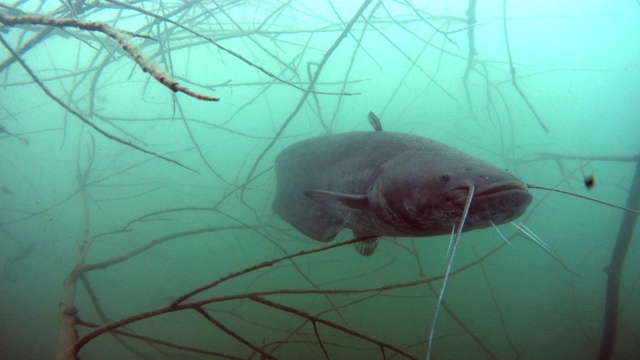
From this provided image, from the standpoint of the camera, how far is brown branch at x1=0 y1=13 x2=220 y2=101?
627 millimetres

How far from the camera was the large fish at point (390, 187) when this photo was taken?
1.48 metres

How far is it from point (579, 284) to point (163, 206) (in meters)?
13.0

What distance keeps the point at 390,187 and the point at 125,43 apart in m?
1.48

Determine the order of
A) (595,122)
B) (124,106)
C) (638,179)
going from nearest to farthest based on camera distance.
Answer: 1. (638,179)
2. (124,106)
3. (595,122)

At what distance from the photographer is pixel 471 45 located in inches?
204

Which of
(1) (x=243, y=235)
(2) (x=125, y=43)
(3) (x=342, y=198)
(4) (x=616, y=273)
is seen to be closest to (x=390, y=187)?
(3) (x=342, y=198)

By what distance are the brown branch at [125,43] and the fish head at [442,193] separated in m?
1.26

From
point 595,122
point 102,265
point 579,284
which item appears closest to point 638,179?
point 102,265

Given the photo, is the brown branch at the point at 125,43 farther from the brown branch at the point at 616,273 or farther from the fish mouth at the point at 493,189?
the brown branch at the point at 616,273

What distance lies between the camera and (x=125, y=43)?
783 millimetres

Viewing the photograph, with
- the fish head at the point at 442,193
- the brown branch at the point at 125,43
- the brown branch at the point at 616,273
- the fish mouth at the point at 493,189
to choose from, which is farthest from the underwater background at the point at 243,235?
the fish mouth at the point at 493,189

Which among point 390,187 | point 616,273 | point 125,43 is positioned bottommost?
point 616,273

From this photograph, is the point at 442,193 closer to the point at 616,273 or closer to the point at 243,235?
the point at 616,273

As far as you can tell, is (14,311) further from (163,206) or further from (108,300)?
(163,206)
